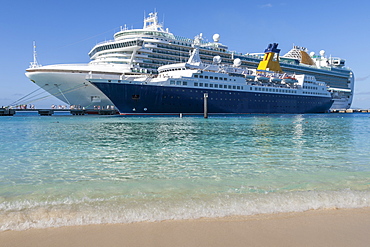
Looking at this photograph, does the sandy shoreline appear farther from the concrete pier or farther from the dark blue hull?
the concrete pier

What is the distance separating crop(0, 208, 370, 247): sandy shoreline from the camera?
10.3 ft

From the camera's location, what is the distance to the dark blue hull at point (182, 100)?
117 feet

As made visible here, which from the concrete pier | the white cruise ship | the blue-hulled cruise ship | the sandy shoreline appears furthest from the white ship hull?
the sandy shoreline

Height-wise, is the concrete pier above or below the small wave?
below

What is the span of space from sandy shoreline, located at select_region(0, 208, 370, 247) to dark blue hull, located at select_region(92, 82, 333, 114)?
3306cm

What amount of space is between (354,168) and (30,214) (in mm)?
7273

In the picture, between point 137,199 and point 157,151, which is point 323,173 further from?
point 157,151

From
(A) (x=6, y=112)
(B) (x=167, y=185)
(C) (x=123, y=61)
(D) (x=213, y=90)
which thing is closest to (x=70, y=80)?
(C) (x=123, y=61)

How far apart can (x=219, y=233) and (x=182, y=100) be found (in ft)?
118

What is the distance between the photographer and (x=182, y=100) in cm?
3894

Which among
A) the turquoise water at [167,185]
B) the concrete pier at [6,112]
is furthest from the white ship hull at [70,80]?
the turquoise water at [167,185]

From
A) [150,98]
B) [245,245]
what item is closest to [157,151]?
[245,245]

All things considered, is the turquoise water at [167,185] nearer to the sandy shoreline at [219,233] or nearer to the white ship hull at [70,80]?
the sandy shoreline at [219,233]

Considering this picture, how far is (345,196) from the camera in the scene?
4.67 m
